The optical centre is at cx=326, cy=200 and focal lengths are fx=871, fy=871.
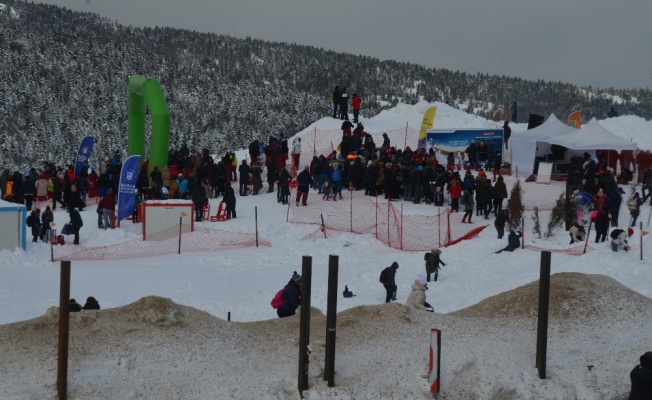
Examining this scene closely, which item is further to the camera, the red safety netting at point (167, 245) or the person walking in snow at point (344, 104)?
the person walking in snow at point (344, 104)

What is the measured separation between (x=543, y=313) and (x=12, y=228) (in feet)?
47.2

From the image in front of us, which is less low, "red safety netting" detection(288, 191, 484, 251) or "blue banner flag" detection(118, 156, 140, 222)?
"blue banner flag" detection(118, 156, 140, 222)

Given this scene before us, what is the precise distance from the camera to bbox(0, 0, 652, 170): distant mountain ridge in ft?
349

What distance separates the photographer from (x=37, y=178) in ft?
84.4

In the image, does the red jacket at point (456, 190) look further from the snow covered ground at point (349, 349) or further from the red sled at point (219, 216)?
the snow covered ground at point (349, 349)

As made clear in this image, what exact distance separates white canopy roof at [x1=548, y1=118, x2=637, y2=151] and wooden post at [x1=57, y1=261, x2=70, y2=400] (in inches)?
892

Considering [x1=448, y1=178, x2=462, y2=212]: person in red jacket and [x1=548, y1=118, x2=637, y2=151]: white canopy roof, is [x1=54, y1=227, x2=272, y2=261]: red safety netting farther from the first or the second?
[x1=548, y1=118, x2=637, y2=151]: white canopy roof

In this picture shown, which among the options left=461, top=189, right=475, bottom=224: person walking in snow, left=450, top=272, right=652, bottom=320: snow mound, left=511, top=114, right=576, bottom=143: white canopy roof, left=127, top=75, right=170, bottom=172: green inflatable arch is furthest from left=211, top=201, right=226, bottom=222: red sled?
left=450, top=272, right=652, bottom=320: snow mound

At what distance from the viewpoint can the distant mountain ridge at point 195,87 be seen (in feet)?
349

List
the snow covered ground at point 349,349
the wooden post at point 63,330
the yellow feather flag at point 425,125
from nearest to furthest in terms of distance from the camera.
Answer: the wooden post at point 63,330
the snow covered ground at point 349,349
the yellow feather flag at point 425,125

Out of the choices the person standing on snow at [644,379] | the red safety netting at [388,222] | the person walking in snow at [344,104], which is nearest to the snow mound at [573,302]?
the person standing on snow at [644,379]

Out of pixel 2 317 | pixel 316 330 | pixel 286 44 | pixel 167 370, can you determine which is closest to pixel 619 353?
pixel 316 330

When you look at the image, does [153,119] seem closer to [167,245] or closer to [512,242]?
[167,245]

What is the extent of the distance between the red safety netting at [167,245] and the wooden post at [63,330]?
12285 millimetres
